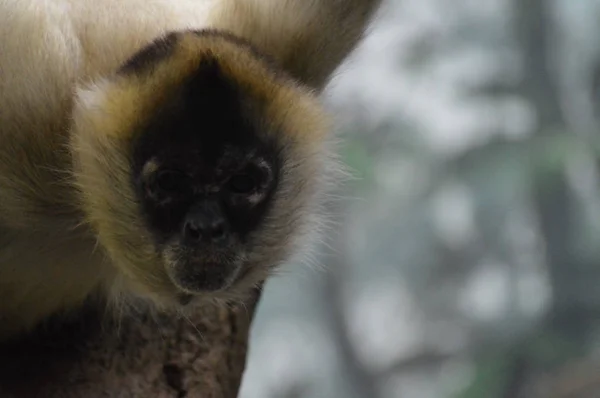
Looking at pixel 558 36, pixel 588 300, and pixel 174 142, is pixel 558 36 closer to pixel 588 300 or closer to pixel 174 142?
pixel 588 300

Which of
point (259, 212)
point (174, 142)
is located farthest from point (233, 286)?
point (174, 142)

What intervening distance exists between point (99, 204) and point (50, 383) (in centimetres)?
39

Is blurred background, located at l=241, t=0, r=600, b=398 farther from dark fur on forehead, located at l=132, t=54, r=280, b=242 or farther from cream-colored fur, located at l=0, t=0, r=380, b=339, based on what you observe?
dark fur on forehead, located at l=132, t=54, r=280, b=242

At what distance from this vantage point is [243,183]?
1184 mm

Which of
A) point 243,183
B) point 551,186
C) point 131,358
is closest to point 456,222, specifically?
point 551,186

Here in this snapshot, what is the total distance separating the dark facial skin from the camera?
3.75ft

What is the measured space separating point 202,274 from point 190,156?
0.16m

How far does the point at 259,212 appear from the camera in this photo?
1245mm

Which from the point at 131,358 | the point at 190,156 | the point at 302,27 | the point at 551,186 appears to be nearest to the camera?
the point at 190,156

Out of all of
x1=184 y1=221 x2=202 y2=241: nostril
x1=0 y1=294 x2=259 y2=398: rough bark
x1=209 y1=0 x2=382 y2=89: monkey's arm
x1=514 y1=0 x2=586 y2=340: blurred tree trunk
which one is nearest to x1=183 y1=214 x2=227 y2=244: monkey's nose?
x1=184 y1=221 x2=202 y2=241: nostril

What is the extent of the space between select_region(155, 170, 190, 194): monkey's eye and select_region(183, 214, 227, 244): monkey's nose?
0.14 ft

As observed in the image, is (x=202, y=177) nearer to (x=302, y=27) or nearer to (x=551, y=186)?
(x=302, y=27)

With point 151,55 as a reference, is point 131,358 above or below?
below

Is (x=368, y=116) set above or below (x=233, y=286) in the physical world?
above
